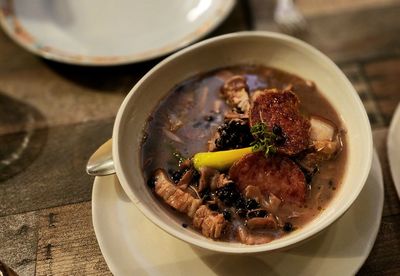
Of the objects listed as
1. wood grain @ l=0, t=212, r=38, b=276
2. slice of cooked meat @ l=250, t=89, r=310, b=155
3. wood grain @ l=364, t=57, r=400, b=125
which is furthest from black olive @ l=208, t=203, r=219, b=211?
wood grain @ l=364, t=57, r=400, b=125

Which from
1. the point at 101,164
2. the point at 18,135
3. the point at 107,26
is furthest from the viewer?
the point at 107,26

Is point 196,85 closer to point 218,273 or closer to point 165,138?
point 165,138

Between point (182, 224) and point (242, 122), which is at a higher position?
point (242, 122)

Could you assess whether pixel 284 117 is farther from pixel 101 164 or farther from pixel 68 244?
pixel 68 244

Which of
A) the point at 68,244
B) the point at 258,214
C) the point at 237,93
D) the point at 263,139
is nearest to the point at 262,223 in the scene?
the point at 258,214

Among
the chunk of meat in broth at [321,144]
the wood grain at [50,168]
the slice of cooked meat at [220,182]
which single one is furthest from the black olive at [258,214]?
the wood grain at [50,168]

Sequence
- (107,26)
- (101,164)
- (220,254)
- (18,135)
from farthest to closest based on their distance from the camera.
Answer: (107,26) → (18,135) → (101,164) → (220,254)

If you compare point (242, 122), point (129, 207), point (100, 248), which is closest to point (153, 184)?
point (129, 207)
